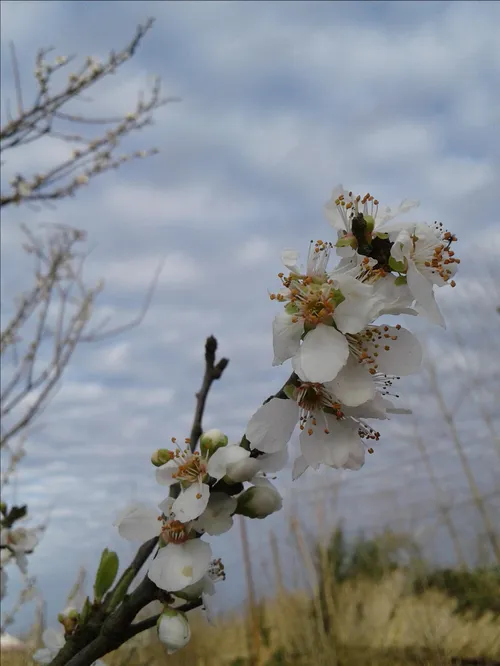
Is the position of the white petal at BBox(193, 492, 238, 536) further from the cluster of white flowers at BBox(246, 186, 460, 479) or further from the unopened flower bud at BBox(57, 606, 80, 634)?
the unopened flower bud at BBox(57, 606, 80, 634)

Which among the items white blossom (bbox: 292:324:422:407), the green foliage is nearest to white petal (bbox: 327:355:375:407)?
white blossom (bbox: 292:324:422:407)

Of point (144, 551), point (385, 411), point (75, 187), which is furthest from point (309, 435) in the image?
point (75, 187)

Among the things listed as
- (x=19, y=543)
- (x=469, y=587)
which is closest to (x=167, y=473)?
(x=19, y=543)

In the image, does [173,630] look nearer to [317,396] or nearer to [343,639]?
[317,396]

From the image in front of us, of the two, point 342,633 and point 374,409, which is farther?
point 342,633

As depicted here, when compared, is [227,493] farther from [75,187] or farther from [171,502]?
[75,187]

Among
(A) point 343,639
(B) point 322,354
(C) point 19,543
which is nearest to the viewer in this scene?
(B) point 322,354

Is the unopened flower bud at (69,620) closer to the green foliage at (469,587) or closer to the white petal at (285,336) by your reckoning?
the white petal at (285,336)
